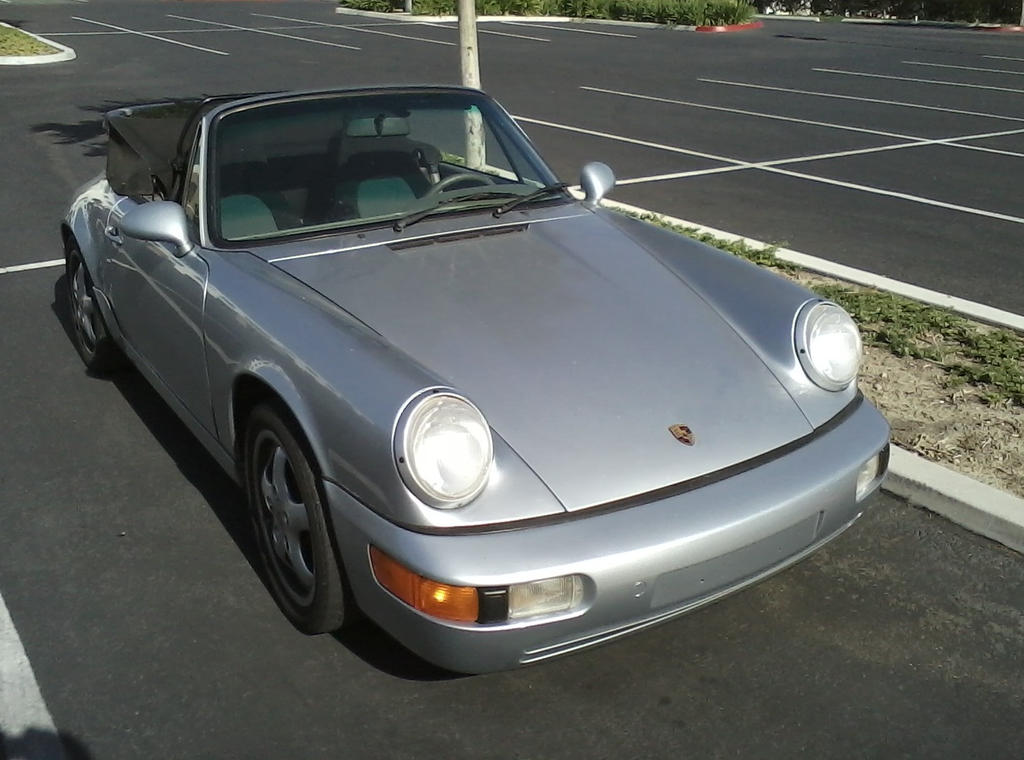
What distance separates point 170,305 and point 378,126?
1.06 metres

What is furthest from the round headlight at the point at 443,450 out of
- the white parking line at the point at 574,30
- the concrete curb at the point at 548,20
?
the concrete curb at the point at 548,20

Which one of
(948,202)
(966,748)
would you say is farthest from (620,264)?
(948,202)

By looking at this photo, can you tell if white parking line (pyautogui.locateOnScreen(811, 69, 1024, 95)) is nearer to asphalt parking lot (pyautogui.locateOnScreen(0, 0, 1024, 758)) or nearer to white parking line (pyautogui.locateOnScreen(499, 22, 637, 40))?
white parking line (pyautogui.locateOnScreen(499, 22, 637, 40))

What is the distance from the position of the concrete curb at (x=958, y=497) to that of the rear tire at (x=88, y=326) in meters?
3.53

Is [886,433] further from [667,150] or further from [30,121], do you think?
[30,121]

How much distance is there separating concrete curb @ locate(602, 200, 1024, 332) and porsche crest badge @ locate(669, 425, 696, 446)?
3.34m

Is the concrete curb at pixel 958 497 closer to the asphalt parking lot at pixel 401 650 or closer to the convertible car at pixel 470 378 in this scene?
the asphalt parking lot at pixel 401 650

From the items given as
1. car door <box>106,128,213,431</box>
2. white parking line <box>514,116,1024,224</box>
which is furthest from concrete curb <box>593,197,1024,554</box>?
white parking line <box>514,116,1024,224</box>

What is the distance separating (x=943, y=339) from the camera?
17.8 feet

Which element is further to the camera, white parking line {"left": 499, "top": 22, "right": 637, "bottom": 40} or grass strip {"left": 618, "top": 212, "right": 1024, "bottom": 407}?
white parking line {"left": 499, "top": 22, "right": 637, "bottom": 40}

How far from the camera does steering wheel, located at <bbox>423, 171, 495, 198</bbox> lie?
13.4 ft

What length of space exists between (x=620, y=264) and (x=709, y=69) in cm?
1678

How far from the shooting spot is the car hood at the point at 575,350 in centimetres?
289

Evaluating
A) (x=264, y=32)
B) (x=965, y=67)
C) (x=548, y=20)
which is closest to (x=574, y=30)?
(x=548, y=20)
